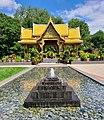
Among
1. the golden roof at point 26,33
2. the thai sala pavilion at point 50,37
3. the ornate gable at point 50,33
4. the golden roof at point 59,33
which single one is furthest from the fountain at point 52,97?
the golden roof at point 26,33

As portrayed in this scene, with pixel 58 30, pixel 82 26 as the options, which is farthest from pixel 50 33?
pixel 82 26

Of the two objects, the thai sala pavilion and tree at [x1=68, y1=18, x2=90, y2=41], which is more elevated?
tree at [x1=68, y1=18, x2=90, y2=41]

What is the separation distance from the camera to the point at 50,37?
3131 cm

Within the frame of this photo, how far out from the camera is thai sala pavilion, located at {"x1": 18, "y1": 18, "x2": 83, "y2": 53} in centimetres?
3130

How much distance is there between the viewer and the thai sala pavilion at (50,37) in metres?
31.3

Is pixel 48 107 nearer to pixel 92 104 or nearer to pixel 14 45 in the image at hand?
pixel 92 104

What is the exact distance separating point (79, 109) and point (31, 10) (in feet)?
184

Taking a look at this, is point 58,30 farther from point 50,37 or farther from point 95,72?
point 95,72

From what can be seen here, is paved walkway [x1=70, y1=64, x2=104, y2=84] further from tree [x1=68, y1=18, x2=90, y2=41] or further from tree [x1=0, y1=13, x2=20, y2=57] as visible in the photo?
tree [x1=68, y1=18, x2=90, y2=41]

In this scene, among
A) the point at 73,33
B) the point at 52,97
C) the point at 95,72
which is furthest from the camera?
the point at 73,33

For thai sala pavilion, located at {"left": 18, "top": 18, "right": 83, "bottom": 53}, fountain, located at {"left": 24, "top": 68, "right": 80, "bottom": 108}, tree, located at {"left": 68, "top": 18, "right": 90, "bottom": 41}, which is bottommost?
fountain, located at {"left": 24, "top": 68, "right": 80, "bottom": 108}

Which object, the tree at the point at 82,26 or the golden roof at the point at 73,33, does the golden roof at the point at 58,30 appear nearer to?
the golden roof at the point at 73,33

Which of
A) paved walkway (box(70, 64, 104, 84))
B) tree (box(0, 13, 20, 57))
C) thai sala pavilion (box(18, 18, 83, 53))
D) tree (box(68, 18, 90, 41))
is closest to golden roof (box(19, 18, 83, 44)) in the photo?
thai sala pavilion (box(18, 18, 83, 53))

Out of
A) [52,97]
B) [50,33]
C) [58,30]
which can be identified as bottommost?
[52,97]
